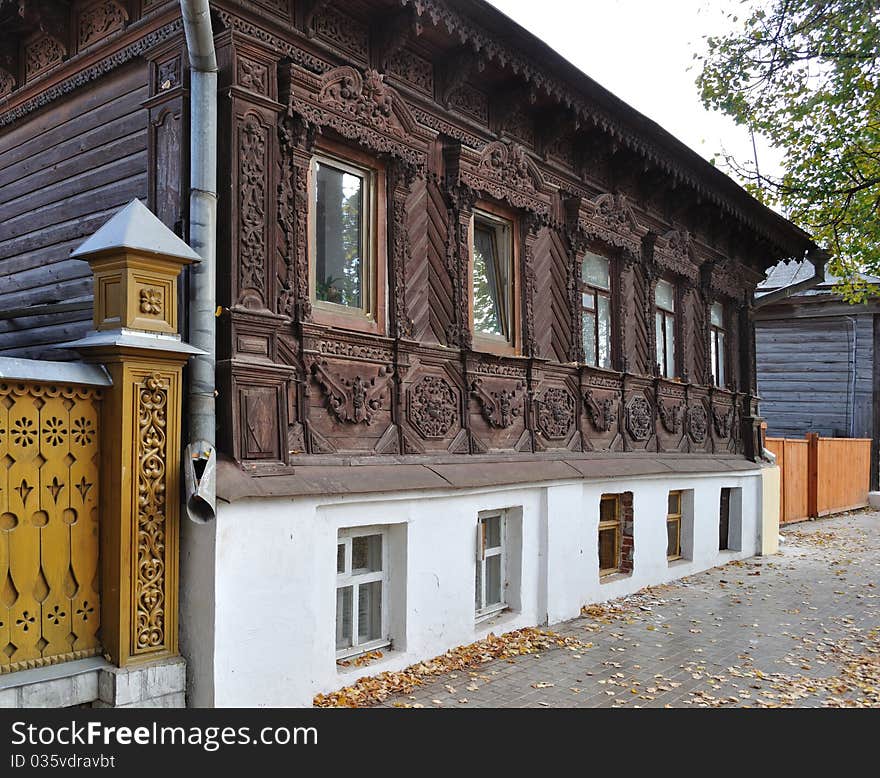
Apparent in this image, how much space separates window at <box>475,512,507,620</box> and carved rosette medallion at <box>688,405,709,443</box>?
493 centimetres

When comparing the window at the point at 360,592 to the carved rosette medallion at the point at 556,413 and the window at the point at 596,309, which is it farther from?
the window at the point at 596,309

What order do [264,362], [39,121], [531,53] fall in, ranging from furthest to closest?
1. [531,53]
2. [39,121]
3. [264,362]

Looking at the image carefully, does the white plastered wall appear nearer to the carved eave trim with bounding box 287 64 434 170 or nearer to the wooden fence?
the carved eave trim with bounding box 287 64 434 170

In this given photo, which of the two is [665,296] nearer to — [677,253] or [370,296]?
[677,253]

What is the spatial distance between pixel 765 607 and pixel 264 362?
21.0ft

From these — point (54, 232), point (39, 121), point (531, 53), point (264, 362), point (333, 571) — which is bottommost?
point (333, 571)

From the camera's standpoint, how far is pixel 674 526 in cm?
1110

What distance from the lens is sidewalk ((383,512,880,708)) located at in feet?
19.2

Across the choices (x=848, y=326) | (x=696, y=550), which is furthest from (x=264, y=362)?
(x=848, y=326)

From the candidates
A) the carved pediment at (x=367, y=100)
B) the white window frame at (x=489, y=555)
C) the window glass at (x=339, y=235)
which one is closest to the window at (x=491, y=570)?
the white window frame at (x=489, y=555)

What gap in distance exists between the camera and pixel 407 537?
636cm

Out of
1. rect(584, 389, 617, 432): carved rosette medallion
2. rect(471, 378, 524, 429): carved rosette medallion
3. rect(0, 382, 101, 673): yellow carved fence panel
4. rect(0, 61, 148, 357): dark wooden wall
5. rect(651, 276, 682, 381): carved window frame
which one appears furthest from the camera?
rect(651, 276, 682, 381): carved window frame

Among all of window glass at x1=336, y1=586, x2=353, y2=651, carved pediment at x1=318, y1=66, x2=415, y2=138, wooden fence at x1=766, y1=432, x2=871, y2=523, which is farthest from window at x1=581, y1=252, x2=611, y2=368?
→ wooden fence at x1=766, y1=432, x2=871, y2=523

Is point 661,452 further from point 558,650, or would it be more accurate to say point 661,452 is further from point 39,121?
point 39,121
